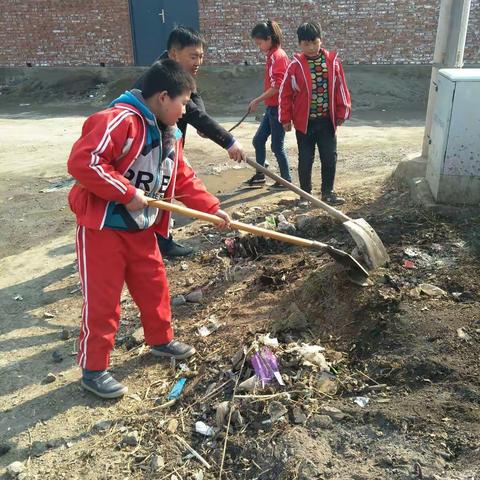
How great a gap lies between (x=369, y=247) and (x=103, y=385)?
1.98m

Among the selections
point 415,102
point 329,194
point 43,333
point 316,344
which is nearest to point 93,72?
point 415,102

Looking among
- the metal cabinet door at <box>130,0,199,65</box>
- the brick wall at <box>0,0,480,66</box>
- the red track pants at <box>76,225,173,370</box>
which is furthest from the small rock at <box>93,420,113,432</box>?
the metal cabinet door at <box>130,0,199,65</box>

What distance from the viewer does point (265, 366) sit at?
2.95 meters

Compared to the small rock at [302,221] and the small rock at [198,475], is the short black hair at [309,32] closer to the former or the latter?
the small rock at [302,221]

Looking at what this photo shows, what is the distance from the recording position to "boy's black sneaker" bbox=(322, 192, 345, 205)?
5637 millimetres

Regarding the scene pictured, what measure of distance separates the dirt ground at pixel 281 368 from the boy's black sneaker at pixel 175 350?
0.21 ft

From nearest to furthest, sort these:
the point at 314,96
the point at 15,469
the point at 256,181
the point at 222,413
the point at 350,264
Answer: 1. the point at 15,469
2. the point at 222,413
3. the point at 350,264
4. the point at 314,96
5. the point at 256,181

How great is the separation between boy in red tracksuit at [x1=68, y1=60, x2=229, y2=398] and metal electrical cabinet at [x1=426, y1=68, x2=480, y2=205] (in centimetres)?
254

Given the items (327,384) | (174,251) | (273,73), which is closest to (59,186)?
(174,251)

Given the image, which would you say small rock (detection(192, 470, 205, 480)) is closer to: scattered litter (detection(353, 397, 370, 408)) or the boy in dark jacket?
scattered litter (detection(353, 397, 370, 408))

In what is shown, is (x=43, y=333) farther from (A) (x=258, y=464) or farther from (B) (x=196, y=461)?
(A) (x=258, y=464)

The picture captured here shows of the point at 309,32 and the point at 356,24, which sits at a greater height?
the point at 309,32

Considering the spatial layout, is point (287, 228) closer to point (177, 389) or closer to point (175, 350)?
point (175, 350)

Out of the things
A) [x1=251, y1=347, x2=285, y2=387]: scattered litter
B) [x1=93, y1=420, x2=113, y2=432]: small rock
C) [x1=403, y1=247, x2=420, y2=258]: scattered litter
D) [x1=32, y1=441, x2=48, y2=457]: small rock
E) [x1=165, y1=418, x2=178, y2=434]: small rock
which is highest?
[x1=403, y1=247, x2=420, y2=258]: scattered litter
